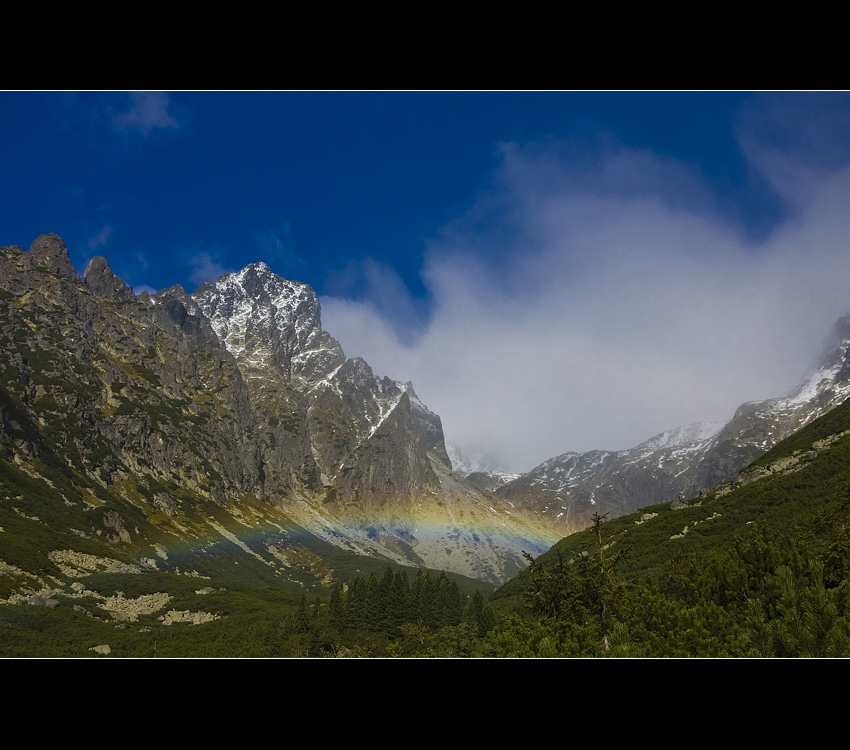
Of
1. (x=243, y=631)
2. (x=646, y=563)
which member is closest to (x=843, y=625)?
(x=646, y=563)

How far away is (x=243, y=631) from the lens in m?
104

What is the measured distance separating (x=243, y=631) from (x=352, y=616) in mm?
29706

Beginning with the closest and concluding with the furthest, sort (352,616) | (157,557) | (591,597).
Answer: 1. (591,597)
2. (352,616)
3. (157,557)

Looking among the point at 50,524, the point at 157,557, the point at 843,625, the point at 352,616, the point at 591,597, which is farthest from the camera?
the point at 157,557

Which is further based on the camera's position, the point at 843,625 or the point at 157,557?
the point at 157,557
